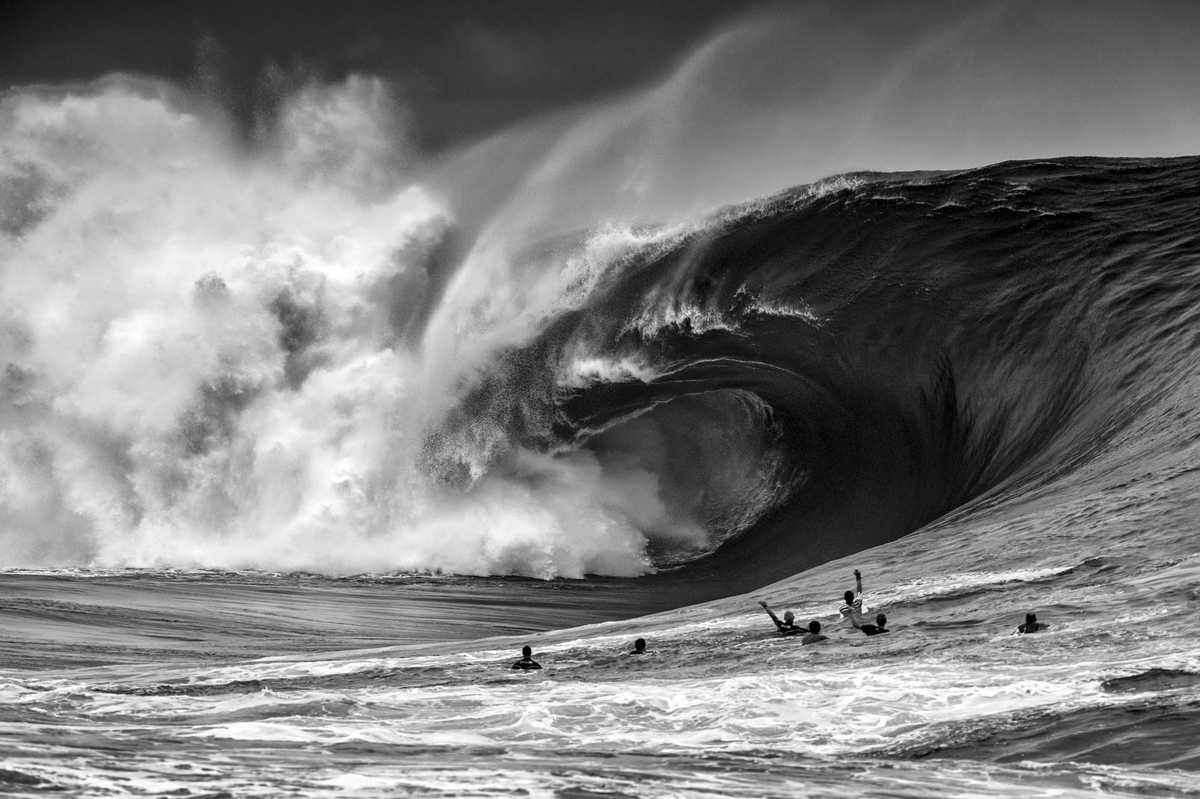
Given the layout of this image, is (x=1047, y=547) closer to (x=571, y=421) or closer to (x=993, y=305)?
(x=993, y=305)

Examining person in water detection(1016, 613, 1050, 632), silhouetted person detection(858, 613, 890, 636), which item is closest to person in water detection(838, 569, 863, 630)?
silhouetted person detection(858, 613, 890, 636)

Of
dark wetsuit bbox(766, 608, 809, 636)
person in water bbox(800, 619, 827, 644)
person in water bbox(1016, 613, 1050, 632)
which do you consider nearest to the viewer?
person in water bbox(1016, 613, 1050, 632)

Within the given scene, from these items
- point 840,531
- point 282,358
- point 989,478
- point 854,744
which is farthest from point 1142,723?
point 282,358

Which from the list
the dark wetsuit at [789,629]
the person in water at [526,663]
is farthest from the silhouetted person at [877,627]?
the person in water at [526,663]

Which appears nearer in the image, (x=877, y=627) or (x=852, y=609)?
(x=877, y=627)

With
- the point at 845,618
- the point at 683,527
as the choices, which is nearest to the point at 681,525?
the point at 683,527

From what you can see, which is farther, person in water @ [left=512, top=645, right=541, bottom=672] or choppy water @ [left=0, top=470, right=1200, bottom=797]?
person in water @ [left=512, top=645, right=541, bottom=672]

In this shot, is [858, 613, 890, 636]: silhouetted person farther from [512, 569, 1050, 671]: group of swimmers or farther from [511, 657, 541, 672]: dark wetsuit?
[511, 657, 541, 672]: dark wetsuit

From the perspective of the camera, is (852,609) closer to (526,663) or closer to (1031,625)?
(1031,625)
